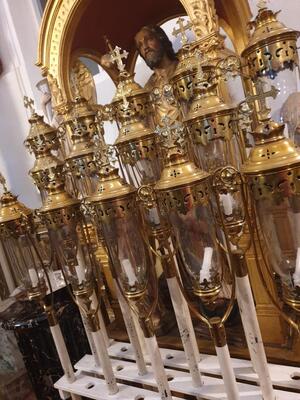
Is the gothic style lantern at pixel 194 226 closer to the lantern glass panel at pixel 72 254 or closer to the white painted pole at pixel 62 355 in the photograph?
the lantern glass panel at pixel 72 254

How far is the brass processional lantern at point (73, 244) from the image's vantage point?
0.91 m

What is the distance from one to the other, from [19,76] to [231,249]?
72.7 inches

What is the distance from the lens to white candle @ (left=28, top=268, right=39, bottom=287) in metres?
1.10

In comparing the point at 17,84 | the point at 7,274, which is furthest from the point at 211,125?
the point at 17,84

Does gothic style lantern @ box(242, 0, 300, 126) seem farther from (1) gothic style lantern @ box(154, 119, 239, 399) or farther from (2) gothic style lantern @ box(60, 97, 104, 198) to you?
(2) gothic style lantern @ box(60, 97, 104, 198)

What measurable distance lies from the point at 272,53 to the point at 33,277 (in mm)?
892

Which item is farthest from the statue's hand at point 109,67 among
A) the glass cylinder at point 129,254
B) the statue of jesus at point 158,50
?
the glass cylinder at point 129,254

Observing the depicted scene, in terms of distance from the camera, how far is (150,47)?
53.6 inches

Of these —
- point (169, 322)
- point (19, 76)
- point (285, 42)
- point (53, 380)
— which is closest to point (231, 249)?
point (285, 42)

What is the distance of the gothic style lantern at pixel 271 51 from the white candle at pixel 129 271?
0.53 meters

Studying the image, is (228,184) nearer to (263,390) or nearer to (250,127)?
(250,127)

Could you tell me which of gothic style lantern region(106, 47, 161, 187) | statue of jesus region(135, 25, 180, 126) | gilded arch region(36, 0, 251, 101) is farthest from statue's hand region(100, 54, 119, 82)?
gothic style lantern region(106, 47, 161, 187)

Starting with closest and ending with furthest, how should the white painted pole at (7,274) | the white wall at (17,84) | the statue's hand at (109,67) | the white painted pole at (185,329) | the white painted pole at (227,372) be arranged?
1. the white painted pole at (227,372)
2. the white painted pole at (185,329)
3. the statue's hand at (109,67)
4. the white painted pole at (7,274)
5. the white wall at (17,84)

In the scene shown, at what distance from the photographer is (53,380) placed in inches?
54.6
